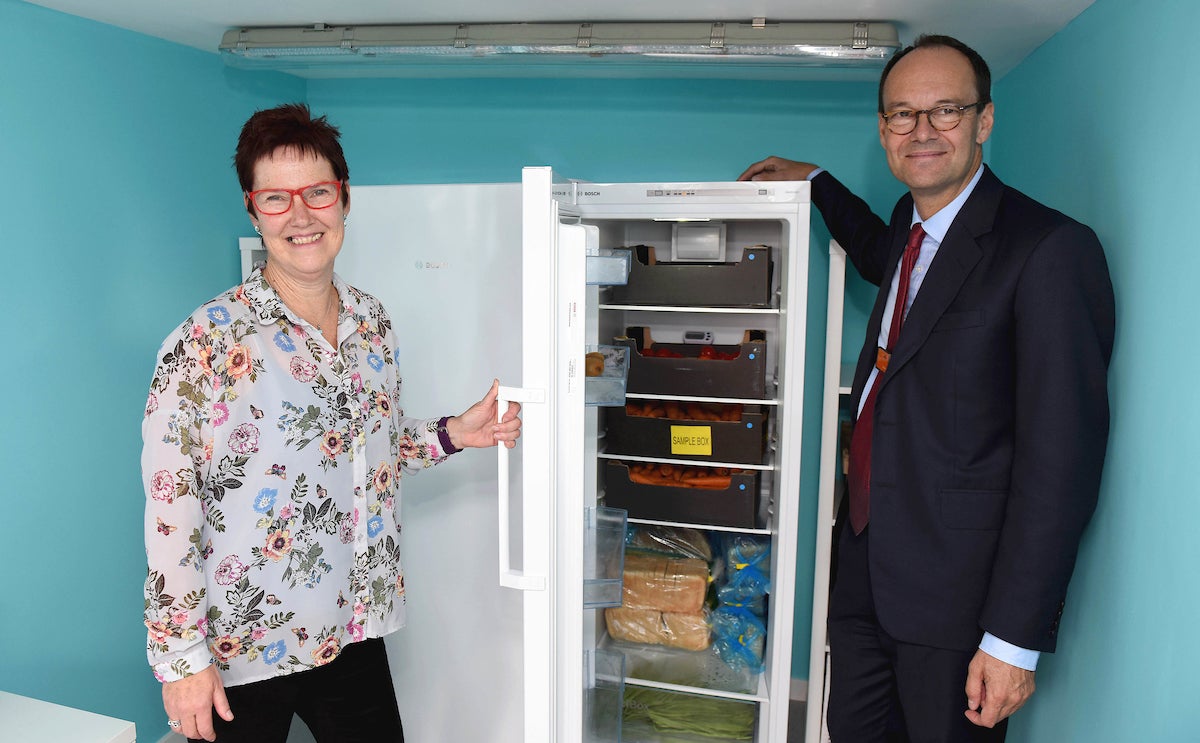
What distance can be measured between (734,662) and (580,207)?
1453mm

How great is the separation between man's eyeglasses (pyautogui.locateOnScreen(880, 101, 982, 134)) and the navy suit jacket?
0.45ft

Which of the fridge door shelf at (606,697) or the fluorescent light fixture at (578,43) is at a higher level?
the fluorescent light fixture at (578,43)

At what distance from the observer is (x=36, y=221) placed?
6.23 feet

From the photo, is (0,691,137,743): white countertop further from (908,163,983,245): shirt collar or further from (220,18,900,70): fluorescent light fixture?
(908,163,983,245): shirt collar

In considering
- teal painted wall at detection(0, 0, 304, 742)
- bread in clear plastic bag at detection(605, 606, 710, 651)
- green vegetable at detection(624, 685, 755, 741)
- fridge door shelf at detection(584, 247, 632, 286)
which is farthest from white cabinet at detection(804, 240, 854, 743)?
teal painted wall at detection(0, 0, 304, 742)

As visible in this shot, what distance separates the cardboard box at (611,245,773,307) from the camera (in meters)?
→ 2.21

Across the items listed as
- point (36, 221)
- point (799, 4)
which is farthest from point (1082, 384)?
point (36, 221)

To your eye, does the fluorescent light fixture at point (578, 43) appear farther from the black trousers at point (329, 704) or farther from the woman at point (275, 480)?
the black trousers at point (329, 704)

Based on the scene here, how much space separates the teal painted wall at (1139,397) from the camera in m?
1.20

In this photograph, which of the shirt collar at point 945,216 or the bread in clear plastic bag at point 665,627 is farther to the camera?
the bread in clear plastic bag at point 665,627

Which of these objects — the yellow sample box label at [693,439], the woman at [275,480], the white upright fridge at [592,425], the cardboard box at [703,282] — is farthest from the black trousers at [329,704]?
the cardboard box at [703,282]

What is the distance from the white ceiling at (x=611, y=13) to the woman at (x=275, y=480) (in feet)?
2.10

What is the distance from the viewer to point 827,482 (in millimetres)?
2219

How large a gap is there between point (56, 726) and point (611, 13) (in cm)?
190
